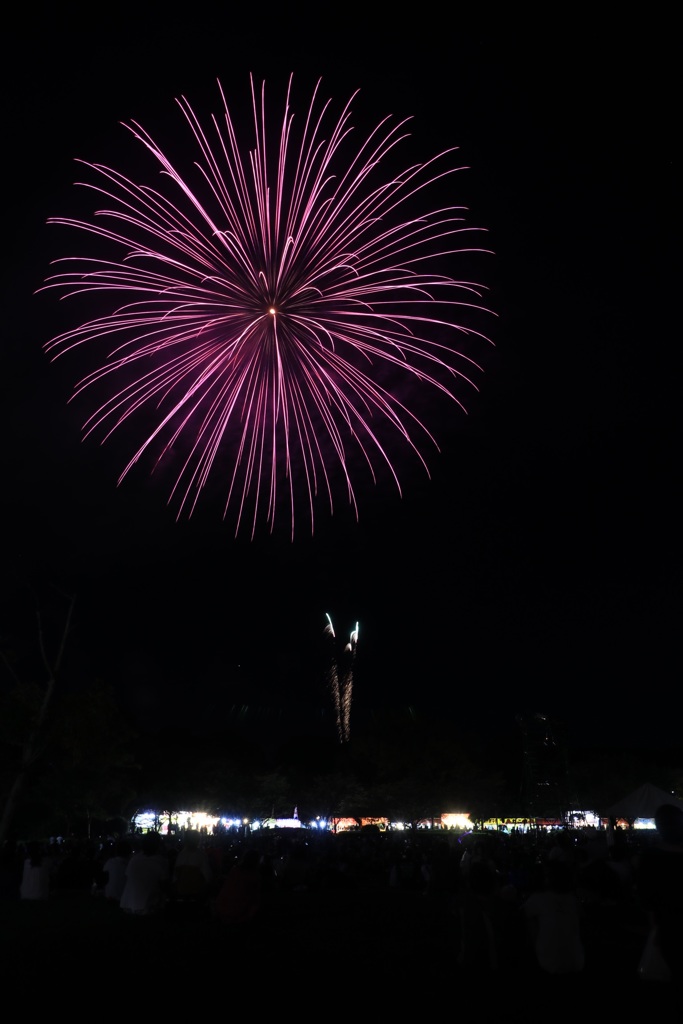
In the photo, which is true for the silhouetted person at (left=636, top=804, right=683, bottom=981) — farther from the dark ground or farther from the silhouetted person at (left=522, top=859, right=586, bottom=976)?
the silhouetted person at (left=522, top=859, right=586, bottom=976)

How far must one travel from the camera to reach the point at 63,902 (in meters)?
17.8

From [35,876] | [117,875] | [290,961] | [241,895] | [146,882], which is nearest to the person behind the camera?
[290,961]

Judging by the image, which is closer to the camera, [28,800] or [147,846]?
[147,846]

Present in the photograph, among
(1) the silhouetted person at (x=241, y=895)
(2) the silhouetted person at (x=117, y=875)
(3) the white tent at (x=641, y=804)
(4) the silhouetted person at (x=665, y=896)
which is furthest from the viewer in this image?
(3) the white tent at (x=641, y=804)

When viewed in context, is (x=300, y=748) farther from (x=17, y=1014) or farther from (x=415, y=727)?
(x=17, y=1014)

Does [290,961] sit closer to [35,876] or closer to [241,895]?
[241,895]

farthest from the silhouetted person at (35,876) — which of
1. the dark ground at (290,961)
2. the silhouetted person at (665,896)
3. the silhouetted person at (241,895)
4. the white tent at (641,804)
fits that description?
the white tent at (641,804)

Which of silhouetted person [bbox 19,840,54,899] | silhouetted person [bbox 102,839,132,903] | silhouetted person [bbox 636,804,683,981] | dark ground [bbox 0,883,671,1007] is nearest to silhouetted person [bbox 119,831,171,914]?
dark ground [bbox 0,883,671,1007]

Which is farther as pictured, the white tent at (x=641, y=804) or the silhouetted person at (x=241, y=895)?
the white tent at (x=641, y=804)

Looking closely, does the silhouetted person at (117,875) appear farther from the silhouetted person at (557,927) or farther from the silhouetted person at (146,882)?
the silhouetted person at (557,927)

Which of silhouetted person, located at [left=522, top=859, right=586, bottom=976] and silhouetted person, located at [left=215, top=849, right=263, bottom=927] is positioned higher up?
silhouetted person, located at [left=215, top=849, right=263, bottom=927]

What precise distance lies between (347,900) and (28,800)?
25.0 meters

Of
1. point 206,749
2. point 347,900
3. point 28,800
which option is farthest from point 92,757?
point 206,749

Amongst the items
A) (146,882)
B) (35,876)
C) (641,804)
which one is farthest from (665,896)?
(641,804)
